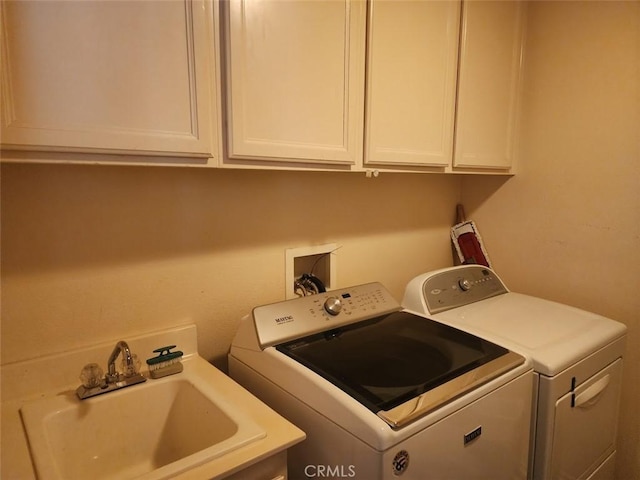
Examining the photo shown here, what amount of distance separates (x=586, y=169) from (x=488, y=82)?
21.6 inches

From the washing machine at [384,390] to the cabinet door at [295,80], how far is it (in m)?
0.50

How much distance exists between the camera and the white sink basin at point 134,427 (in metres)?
0.92

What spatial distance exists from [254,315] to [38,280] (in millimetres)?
577

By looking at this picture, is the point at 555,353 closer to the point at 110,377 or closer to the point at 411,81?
the point at 411,81

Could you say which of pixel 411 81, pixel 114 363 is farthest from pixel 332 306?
pixel 411 81

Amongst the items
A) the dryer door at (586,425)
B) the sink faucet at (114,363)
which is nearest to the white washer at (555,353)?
the dryer door at (586,425)

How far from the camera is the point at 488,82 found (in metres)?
1.58

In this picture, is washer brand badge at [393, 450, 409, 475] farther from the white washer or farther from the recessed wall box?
the recessed wall box

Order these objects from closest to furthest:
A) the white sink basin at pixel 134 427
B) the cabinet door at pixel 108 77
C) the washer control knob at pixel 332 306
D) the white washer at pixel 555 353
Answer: the cabinet door at pixel 108 77, the white sink basin at pixel 134 427, the white washer at pixel 555 353, the washer control knob at pixel 332 306

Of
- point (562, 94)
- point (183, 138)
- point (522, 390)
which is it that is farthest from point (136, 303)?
point (562, 94)

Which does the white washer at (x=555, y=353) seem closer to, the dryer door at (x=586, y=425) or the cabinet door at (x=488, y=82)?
the dryer door at (x=586, y=425)

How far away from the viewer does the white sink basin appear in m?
0.92

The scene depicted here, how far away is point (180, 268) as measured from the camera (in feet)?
4.10

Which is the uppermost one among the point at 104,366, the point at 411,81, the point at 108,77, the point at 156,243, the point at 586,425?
the point at 411,81
